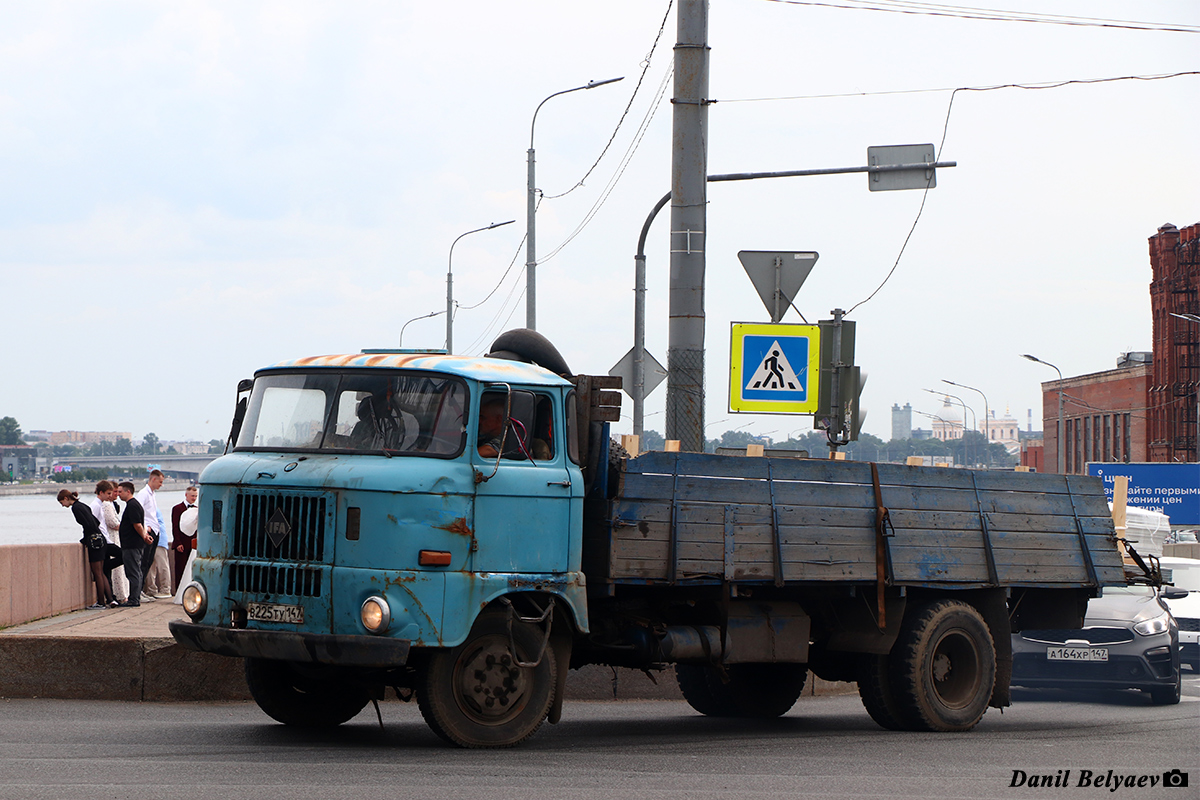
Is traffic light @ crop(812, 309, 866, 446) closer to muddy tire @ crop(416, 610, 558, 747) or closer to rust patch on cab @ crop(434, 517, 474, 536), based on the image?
muddy tire @ crop(416, 610, 558, 747)

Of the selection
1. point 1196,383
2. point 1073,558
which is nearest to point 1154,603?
point 1073,558

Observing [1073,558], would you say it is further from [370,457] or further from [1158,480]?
[1158,480]

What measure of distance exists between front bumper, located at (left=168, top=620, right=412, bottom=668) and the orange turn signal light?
48cm

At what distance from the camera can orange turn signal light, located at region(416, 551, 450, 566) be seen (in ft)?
28.2

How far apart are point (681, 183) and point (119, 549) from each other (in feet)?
28.3

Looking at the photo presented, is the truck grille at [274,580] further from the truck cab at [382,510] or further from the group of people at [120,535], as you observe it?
the group of people at [120,535]

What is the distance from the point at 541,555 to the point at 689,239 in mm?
4229

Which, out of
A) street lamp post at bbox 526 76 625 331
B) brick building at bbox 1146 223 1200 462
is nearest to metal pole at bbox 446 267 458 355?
street lamp post at bbox 526 76 625 331

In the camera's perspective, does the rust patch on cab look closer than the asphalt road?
No

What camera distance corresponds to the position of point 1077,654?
15.0 metres

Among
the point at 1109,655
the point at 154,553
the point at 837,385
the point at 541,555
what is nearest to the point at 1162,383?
the point at 1109,655

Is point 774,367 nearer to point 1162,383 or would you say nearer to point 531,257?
point 531,257

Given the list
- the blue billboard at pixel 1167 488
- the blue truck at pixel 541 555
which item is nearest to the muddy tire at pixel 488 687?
the blue truck at pixel 541 555

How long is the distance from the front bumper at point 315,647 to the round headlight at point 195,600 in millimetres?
290
